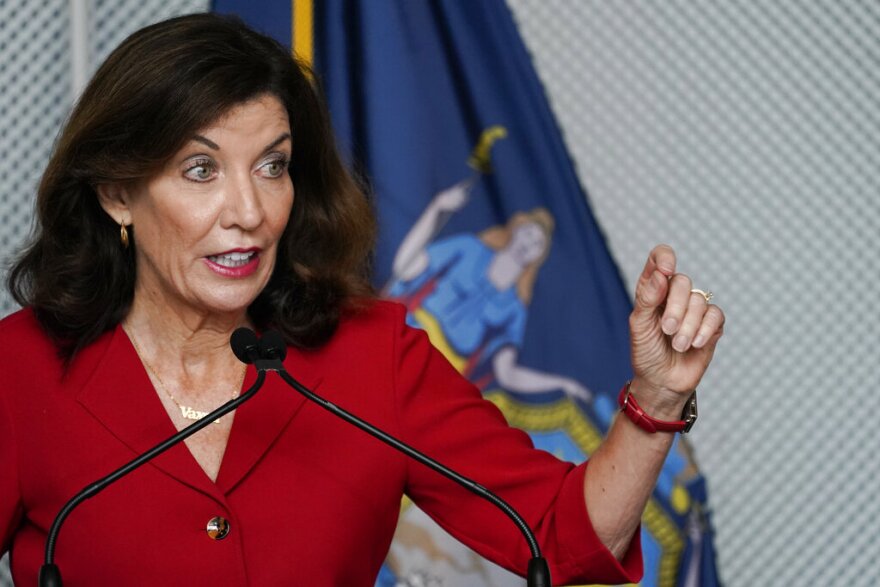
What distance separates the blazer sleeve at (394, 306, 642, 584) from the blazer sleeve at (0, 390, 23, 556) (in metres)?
0.52

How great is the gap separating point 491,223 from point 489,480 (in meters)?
0.93

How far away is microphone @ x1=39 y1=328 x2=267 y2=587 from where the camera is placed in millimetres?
1405

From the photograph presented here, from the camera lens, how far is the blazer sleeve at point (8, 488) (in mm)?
1741

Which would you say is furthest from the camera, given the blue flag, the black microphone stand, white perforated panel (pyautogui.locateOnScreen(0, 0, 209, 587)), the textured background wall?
the textured background wall

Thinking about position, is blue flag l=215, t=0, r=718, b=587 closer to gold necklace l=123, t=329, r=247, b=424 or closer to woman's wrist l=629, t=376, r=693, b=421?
gold necklace l=123, t=329, r=247, b=424

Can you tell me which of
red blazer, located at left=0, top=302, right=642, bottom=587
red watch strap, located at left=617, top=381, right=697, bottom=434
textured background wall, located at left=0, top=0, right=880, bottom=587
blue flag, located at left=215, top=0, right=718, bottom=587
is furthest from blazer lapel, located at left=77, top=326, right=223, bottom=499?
textured background wall, located at left=0, top=0, right=880, bottom=587

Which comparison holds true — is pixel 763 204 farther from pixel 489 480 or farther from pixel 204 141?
pixel 204 141

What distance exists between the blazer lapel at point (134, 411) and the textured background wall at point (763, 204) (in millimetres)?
1332

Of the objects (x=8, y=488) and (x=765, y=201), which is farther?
(x=765, y=201)

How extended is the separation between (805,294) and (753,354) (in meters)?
0.17

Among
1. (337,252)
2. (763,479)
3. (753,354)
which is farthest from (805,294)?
(337,252)

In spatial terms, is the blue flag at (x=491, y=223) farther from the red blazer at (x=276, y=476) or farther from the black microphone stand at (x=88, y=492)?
the black microphone stand at (x=88, y=492)

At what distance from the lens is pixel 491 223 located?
260 centimetres

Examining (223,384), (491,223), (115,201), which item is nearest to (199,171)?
(115,201)
